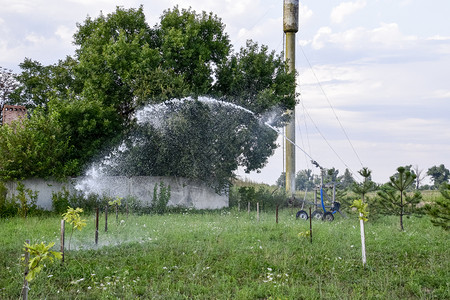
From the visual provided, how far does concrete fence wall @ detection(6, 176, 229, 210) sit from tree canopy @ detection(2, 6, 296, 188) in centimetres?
69

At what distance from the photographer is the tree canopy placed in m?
24.2

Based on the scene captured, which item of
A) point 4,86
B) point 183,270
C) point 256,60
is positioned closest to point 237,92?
point 256,60

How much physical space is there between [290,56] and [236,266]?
21.8 meters

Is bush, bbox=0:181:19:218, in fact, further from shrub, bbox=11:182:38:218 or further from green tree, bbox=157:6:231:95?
green tree, bbox=157:6:231:95

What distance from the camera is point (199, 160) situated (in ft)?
80.4

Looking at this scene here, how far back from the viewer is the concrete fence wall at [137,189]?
77.9 ft

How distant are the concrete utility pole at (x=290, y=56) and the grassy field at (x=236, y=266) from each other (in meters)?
14.0

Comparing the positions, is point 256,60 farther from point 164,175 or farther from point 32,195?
point 32,195

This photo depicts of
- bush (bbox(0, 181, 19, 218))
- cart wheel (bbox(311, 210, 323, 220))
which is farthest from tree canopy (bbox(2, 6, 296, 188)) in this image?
cart wheel (bbox(311, 210, 323, 220))

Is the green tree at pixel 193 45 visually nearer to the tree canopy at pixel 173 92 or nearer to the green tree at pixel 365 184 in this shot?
the tree canopy at pixel 173 92

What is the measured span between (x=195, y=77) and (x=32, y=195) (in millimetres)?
10391

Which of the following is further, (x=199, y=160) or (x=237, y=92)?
(x=237, y=92)

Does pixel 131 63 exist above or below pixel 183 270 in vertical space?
above

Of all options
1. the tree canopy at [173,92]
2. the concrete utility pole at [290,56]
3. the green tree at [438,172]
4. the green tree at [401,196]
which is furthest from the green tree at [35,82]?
the green tree at [438,172]
